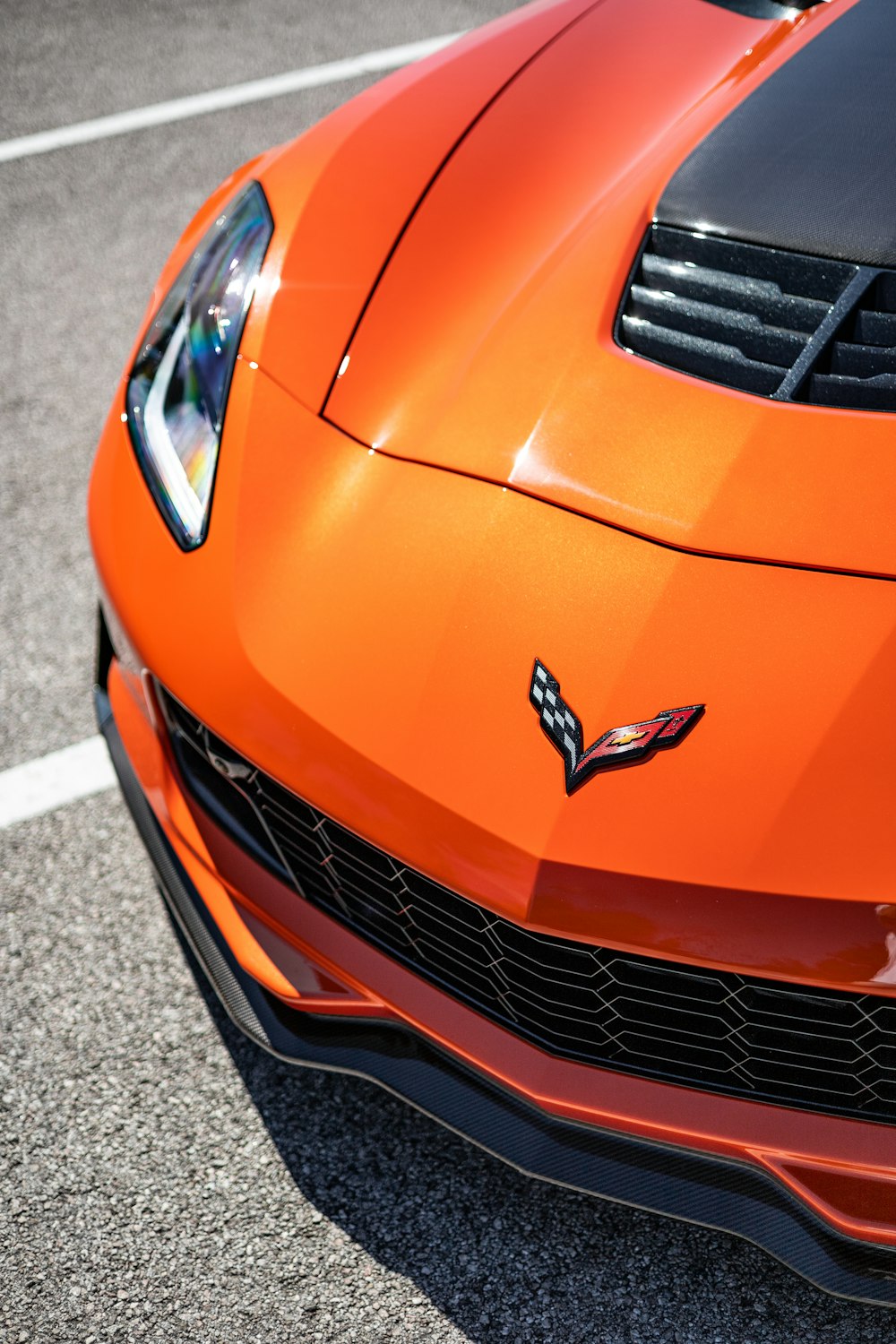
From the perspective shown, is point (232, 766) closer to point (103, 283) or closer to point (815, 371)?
point (815, 371)

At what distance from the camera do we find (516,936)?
1.43 m

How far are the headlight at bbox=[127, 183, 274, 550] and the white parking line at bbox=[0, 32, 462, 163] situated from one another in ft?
9.97

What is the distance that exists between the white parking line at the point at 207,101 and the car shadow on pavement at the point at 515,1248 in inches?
155

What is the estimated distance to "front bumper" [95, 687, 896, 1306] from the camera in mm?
→ 1409

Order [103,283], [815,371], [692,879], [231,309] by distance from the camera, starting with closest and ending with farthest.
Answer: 1. [692,879]
2. [815,371]
3. [231,309]
4. [103,283]

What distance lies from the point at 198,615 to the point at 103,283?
2.63m

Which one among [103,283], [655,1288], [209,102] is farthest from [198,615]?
[209,102]

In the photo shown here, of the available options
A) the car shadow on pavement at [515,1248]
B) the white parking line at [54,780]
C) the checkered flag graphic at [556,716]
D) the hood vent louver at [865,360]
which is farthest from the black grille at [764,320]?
the white parking line at [54,780]

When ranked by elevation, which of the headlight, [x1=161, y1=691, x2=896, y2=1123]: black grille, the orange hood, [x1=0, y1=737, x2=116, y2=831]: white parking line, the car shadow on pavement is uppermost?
the orange hood

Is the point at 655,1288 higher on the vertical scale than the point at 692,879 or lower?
lower

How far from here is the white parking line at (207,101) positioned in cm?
474

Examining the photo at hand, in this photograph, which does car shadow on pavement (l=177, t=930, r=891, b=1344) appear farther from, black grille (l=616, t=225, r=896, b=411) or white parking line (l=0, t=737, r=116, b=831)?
black grille (l=616, t=225, r=896, b=411)

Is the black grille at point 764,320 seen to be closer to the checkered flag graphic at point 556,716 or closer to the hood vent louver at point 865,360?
the hood vent louver at point 865,360

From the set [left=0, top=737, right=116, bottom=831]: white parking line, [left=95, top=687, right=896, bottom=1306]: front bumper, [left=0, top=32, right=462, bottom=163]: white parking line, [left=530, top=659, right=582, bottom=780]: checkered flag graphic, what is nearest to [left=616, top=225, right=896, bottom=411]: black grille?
[left=530, top=659, right=582, bottom=780]: checkered flag graphic
